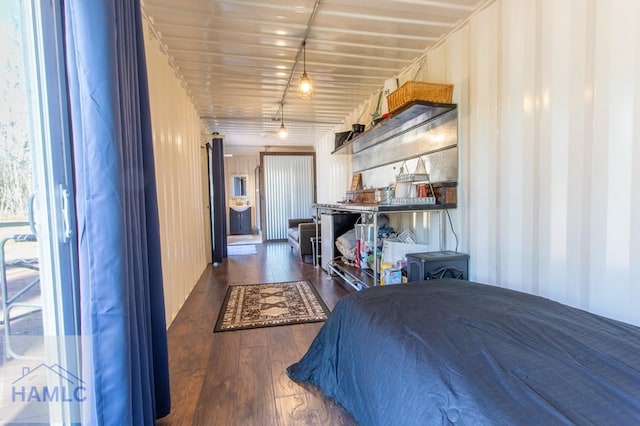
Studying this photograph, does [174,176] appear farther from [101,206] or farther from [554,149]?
[554,149]

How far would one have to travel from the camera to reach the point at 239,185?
31.5ft

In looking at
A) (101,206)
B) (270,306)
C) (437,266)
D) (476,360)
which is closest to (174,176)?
(270,306)

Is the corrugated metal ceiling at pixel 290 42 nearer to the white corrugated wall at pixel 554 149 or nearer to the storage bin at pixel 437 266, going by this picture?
the white corrugated wall at pixel 554 149

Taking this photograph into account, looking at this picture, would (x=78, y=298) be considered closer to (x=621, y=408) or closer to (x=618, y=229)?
(x=621, y=408)

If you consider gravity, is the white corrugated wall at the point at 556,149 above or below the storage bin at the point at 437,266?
above

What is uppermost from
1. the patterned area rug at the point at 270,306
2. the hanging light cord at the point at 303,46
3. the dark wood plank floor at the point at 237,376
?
the hanging light cord at the point at 303,46

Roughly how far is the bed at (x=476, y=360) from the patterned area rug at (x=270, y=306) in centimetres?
117

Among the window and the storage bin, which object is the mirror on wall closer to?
the storage bin

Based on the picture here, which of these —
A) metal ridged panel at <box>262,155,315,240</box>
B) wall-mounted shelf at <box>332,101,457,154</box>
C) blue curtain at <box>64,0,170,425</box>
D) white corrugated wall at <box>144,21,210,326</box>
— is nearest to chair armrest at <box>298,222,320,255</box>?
white corrugated wall at <box>144,21,210,326</box>

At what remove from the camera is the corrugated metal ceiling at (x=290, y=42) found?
2.29 m

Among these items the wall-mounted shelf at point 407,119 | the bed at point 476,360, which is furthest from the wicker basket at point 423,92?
the bed at point 476,360

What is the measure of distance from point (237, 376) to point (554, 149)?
7.90 ft

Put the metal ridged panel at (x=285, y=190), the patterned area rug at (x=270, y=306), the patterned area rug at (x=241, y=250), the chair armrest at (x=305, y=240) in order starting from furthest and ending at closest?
1. the metal ridged panel at (x=285, y=190)
2. the patterned area rug at (x=241, y=250)
3. the chair armrest at (x=305, y=240)
4. the patterned area rug at (x=270, y=306)

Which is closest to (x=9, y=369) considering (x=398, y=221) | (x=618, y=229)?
(x=618, y=229)
